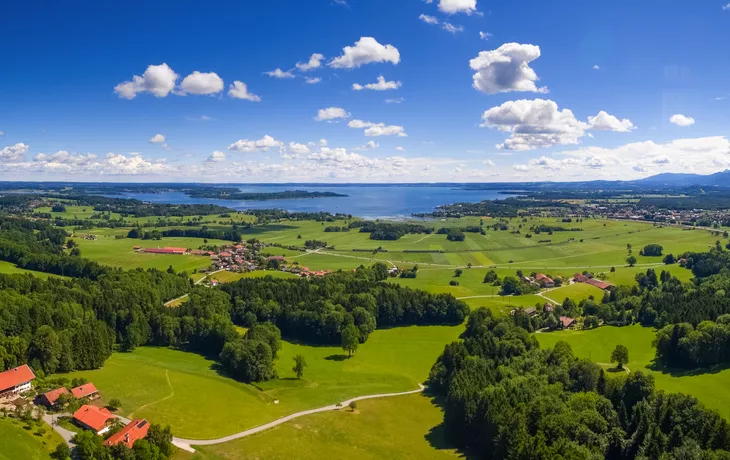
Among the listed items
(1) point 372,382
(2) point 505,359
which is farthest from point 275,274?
(2) point 505,359

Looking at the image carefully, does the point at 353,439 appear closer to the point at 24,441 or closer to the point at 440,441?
the point at 440,441

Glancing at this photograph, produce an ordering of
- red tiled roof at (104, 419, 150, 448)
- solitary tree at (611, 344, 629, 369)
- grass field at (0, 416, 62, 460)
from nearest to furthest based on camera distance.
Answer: grass field at (0, 416, 62, 460) → red tiled roof at (104, 419, 150, 448) → solitary tree at (611, 344, 629, 369)

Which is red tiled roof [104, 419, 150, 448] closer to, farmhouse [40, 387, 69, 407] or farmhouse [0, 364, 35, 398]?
farmhouse [40, 387, 69, 407]

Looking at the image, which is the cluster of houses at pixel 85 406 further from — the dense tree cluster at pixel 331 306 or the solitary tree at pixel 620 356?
the solitary tree at pixel 620 356

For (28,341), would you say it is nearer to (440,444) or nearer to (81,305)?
(81,305)

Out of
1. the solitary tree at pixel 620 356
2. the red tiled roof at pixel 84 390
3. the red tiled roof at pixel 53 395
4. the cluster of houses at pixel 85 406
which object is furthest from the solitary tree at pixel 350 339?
the red tiled roof at pixel 53 395

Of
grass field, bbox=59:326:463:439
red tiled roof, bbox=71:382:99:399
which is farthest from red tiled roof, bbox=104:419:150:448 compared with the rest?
red tiled roof, bbox=71:382:99:399
